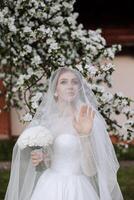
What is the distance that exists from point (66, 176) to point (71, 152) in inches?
7.5

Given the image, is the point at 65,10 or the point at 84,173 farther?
the point at 65,10

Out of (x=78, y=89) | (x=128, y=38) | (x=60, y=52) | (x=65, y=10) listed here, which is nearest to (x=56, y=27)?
(x=65, y=10)

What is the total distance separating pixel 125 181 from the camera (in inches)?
352

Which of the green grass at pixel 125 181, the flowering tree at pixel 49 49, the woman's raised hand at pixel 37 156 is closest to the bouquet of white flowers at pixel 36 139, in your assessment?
the woman's raised hand at pixel 37 156

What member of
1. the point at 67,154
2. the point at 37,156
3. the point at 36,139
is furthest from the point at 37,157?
the point at 67,154

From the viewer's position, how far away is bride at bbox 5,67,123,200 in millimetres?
4699

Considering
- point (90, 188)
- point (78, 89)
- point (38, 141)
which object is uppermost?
point (78, 89)

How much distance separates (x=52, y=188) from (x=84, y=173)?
0.86 feet

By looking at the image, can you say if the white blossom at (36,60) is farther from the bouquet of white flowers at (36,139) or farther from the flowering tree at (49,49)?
the bouquet of white flowers at (36,139)

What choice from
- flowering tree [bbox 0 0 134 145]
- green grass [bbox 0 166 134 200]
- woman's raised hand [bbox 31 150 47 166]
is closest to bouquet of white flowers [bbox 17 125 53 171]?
woman's raised hand [bbox 31 150 47 166]

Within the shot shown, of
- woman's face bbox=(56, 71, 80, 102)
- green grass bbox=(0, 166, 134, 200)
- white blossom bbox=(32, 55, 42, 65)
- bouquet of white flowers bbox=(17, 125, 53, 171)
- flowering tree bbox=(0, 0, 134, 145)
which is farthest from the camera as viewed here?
green grass bbox=(0, 166, 134, 200)

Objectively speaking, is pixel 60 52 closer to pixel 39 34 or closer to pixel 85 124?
pixel 39 34

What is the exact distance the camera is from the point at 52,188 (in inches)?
187

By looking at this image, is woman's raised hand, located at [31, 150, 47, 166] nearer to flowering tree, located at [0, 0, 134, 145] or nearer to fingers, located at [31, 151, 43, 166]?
fingers, located at [31, 151, 43, 166]
